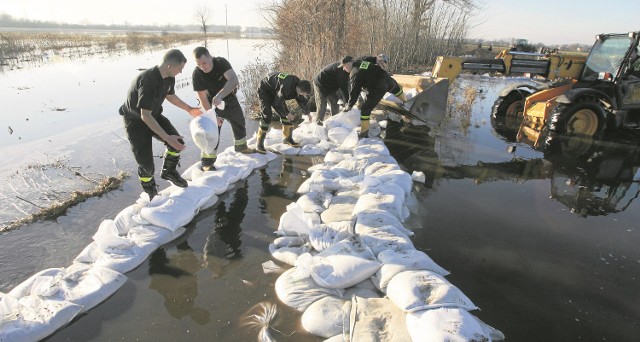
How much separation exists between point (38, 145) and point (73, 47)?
22037 millimetres

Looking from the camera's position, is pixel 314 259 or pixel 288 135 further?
pixel 288 135

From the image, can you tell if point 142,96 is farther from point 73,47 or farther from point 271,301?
point 73,47

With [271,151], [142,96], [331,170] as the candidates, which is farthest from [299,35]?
[142,96]

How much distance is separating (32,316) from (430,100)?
5356 mm

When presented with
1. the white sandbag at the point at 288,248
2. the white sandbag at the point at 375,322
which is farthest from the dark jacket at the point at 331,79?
the white sandbag at the point at 375,322

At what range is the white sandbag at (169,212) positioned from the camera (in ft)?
9.23

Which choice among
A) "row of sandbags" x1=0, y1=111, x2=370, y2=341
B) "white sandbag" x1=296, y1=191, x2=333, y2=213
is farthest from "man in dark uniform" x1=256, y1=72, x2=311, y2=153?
"white sandbag" x1=296, y1=191, x2=333, y2=213

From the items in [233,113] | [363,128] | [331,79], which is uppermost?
[331,79]

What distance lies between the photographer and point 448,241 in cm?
292

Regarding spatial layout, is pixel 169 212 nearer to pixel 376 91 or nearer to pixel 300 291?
pixel 300 291

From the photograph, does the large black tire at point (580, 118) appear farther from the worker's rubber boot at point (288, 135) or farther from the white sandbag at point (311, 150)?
the worker's rubber boot at point (288, 135)

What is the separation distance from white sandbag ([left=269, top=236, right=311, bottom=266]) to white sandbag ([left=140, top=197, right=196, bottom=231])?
2.62ft

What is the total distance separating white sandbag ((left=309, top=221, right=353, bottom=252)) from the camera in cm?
259

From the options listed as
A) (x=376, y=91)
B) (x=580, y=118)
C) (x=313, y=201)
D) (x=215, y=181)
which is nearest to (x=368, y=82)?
(x=376, y=91)
